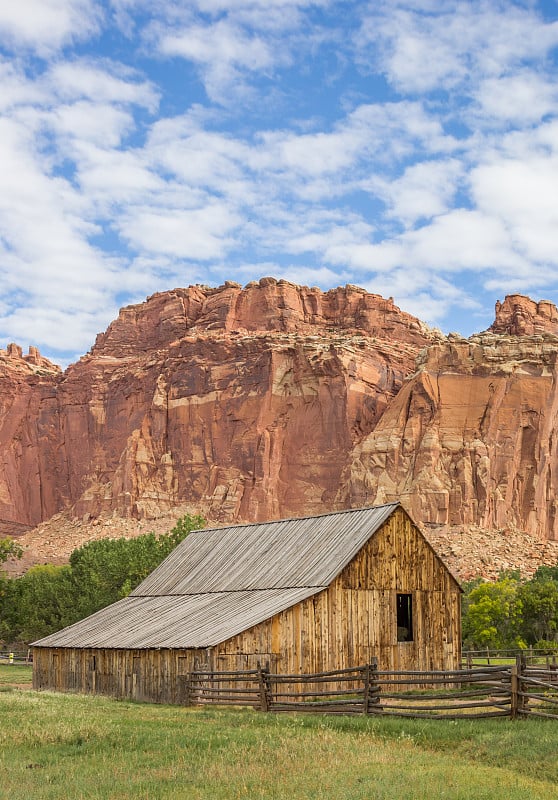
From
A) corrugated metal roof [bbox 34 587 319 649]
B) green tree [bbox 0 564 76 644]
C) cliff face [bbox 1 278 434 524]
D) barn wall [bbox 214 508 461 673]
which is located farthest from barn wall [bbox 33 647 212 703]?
cliff face [bbox 1 278 434 524]

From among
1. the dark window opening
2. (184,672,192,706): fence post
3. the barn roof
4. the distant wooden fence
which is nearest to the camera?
the distant wooden fence

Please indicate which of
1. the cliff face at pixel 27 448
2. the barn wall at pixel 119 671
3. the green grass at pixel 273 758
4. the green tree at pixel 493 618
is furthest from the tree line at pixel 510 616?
the cliff face at pixel 27 448

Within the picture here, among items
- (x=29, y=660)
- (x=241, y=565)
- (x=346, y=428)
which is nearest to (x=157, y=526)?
(x=346, y=428)

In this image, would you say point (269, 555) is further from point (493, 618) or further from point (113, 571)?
point (493, 618)

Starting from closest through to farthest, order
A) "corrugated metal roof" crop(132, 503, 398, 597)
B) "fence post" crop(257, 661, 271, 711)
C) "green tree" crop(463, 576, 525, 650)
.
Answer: "fence post" crop(257, 661, 271, 711), "corrugated metal roof" crop(132, 503, 398, 597), "green tree" crop(463, 576, 525, 650)

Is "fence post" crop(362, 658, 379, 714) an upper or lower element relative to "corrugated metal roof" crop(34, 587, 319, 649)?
lower

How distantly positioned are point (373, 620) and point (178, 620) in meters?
6.01

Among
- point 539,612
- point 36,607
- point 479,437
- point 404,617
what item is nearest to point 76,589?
point 36,607

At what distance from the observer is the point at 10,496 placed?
459ft

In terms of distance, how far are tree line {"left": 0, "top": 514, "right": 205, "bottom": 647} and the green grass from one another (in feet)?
114

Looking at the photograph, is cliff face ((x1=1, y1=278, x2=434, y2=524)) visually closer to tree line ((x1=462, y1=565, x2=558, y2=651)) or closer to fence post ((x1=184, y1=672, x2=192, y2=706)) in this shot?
tree line ((x1=462, y1=565, x2=558, y2=651))

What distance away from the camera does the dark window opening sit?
3052 cm

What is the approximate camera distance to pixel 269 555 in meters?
33.3

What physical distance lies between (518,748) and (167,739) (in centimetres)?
591
